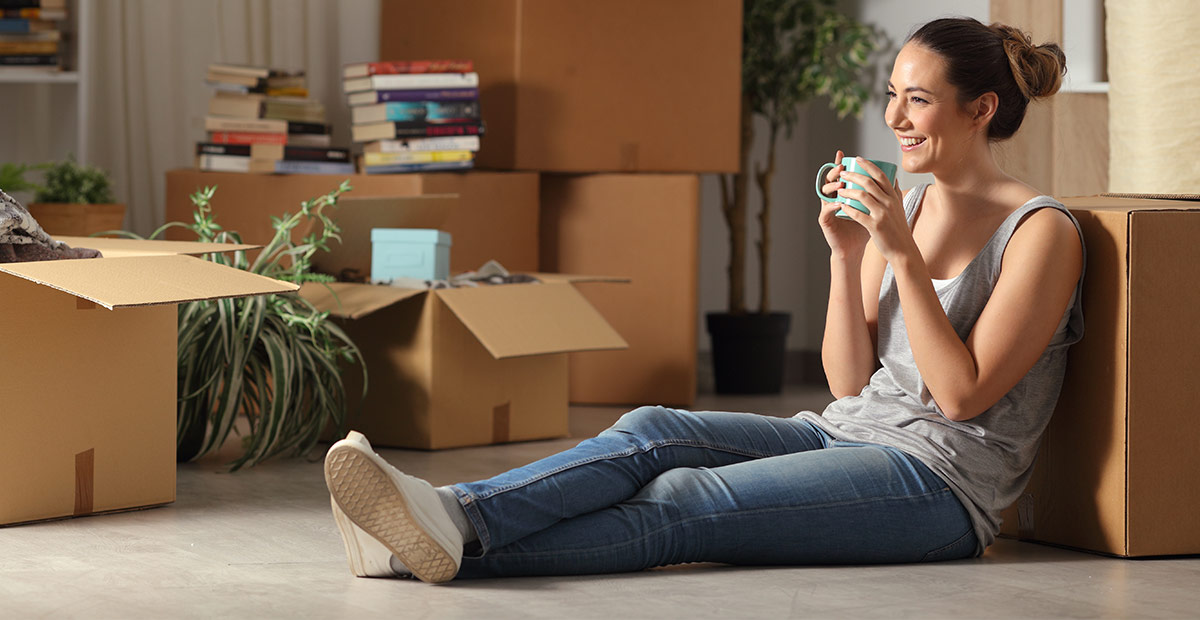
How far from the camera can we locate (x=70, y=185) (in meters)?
3.32

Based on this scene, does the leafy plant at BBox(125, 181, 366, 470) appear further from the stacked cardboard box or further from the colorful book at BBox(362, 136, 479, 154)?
the stacked cardboard box

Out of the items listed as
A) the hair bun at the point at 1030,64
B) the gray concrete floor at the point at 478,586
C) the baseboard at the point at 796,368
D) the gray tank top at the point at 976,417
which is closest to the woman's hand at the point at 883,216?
the gray tank top at the point at 976,417

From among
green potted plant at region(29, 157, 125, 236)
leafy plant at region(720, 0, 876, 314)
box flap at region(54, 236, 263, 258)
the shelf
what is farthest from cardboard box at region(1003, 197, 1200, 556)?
the shelf

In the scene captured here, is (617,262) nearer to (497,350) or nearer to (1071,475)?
(497,350)

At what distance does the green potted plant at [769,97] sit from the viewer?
3.93 metres

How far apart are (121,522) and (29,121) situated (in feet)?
6.87

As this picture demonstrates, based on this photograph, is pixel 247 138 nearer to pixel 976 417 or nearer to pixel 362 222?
pixel 362 222

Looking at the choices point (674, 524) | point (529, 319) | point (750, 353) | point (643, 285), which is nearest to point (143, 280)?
point (674, 524)

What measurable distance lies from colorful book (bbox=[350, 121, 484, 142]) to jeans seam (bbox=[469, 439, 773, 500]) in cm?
191

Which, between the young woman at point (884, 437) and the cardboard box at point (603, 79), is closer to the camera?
the young woman at point (884, 437)

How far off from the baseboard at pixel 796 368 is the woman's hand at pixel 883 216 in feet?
8.49

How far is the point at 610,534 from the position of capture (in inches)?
64.4

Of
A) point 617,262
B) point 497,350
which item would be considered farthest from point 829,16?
point 497,350

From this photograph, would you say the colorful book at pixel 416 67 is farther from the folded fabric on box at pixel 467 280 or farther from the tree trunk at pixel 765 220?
the tree trunk at pixel 765 220
